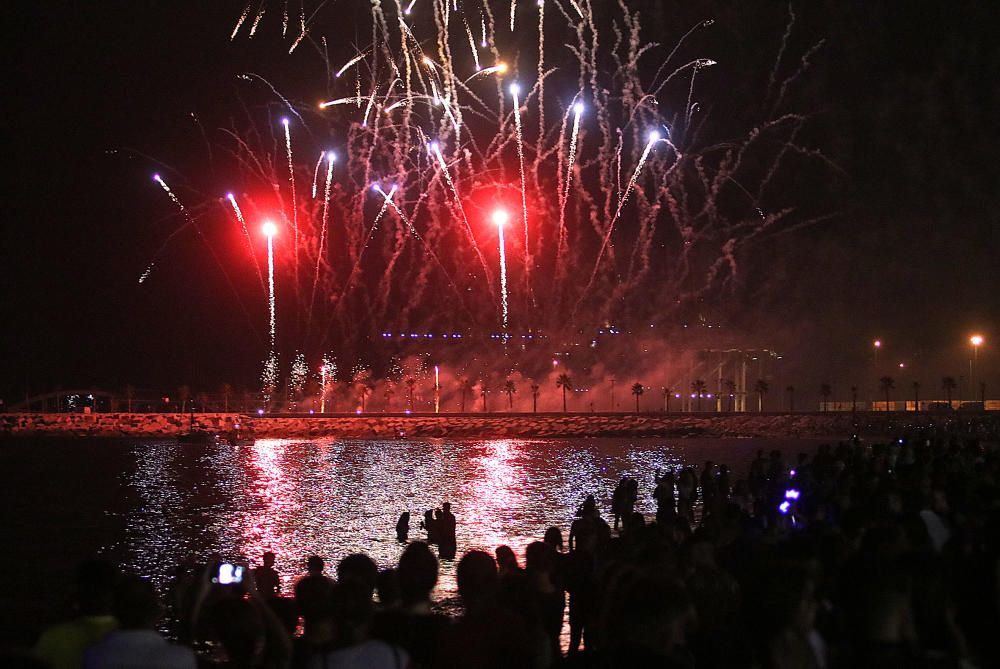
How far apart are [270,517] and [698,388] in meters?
85.5

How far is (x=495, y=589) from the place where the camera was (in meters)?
4.40

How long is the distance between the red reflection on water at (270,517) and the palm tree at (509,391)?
62.5 m

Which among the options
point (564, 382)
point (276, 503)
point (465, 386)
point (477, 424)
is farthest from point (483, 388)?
point (276, 503)

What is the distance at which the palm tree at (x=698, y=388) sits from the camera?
10101cm

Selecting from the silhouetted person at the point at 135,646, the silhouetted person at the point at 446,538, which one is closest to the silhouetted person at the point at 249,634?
the silhouetted person at the point at 135,646

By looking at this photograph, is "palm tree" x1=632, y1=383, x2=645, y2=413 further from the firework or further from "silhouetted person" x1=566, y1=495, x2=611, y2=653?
"silhouetted person" x1=566, y1=495, x2=611, y2=653

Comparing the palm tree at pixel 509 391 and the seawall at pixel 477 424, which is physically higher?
the palm tree at pixel 509 391

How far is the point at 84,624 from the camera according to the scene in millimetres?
4469

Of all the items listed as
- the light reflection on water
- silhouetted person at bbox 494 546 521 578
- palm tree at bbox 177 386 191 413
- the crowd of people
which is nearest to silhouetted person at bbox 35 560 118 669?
the crowd of people

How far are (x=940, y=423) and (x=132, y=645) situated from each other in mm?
79168

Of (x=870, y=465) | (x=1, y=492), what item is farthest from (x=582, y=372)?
(x=870, y=465)

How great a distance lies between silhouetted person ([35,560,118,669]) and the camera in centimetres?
436

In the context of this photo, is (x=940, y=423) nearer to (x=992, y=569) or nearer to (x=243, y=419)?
(x=243, y=419)

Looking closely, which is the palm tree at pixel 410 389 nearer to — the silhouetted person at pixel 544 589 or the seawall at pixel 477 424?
the seawall at pixel 477 424
